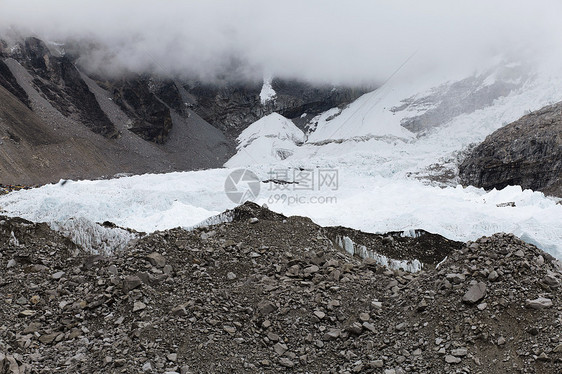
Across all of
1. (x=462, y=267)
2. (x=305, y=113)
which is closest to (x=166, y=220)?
(x=462, y=267)

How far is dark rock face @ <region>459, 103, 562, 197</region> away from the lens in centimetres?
4628

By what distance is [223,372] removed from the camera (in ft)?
19.9

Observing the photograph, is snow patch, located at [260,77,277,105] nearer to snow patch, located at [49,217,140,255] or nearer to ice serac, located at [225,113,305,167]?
ice serac, located at [225,113,305,167]

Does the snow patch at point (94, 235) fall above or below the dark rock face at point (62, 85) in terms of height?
below

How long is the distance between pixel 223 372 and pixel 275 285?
2.22m

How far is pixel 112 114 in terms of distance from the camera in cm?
7500

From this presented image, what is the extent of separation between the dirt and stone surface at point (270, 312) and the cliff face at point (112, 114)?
44.0 meters

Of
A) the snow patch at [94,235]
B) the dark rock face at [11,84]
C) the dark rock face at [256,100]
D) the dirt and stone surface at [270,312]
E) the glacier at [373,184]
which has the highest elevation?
the dark rock face at [256,100]

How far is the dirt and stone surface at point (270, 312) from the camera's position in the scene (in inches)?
240

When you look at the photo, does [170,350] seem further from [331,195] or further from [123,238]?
[331,195]

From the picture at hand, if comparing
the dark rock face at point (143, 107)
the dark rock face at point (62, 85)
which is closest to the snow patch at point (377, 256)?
the dark rock face at point (62, 85)

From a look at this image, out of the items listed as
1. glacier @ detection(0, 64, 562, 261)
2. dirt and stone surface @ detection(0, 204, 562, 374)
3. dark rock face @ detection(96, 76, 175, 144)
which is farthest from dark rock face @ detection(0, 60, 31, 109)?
dirt and stone surface @ detection(0, 204, 562, 374)

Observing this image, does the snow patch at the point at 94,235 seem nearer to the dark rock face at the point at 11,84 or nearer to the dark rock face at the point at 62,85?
the dark rock face at the point at 11,84

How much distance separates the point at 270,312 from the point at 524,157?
48344mm
